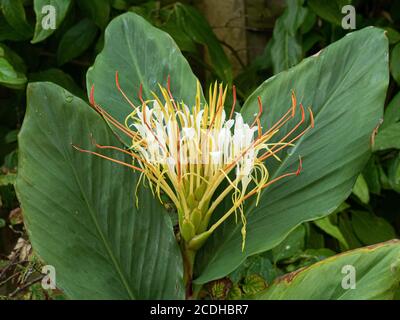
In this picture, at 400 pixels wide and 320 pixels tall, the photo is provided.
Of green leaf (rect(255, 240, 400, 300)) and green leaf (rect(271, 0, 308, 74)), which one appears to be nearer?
green leaf (rect(255, 240, 400, 300))

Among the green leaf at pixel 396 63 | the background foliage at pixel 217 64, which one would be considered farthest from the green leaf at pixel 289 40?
the green leaf at pixel 396 63

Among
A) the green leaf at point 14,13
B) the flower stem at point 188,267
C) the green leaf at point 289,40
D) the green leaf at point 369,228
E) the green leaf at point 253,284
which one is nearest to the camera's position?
the flower stem at point 188,267

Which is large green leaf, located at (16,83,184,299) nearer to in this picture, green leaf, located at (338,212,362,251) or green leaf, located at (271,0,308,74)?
green leaf, located at (271,0,308,74)

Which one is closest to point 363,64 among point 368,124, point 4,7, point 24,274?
point 368,124

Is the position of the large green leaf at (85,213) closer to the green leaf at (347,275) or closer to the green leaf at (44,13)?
the green leaf at (347,275)

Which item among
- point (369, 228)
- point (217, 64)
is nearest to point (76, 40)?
point (217, 64)

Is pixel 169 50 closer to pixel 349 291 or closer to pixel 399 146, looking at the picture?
pixel 349 291

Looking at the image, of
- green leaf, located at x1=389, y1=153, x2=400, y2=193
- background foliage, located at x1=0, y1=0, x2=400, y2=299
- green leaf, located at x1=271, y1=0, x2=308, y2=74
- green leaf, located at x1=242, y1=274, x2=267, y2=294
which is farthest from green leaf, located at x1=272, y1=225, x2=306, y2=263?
green leaf, located at x1=271, y1=0, x2=308, y2=74
